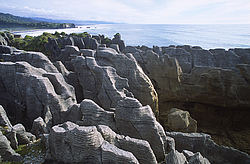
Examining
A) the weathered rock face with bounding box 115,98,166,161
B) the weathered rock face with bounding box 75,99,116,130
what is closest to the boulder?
the weathered rock face with bounding box 115,98,166,161

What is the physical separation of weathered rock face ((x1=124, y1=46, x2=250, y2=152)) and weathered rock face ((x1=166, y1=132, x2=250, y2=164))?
6525 millimetres

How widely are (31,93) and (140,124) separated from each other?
6318mm

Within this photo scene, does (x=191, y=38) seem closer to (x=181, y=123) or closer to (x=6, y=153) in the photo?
(x=181, y=123)

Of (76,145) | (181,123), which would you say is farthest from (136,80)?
(76,145)

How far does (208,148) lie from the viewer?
8.56 m

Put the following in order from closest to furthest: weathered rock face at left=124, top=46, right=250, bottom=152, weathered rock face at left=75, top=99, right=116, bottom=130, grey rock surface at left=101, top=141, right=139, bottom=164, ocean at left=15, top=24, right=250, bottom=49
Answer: grey rock surface at left=101, top=141, right=139, bottom=164, weathered rock face at left=75, top=99, right=116, bottom=130, weathered rock face at left=124, top=46, right=250, bottom=152, ocean at left=15, top=24, right=250, bottom=49

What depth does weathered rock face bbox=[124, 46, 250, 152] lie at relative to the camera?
16.1 m

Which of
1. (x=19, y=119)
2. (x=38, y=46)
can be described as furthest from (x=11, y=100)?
(x=38, y=46)

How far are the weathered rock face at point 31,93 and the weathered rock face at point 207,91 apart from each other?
8926mm

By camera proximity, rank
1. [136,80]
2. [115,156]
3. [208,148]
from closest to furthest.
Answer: [115,156], [208,148], [136,80]

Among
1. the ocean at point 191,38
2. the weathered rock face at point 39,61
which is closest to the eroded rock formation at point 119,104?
the weathered rock face at point 39,61

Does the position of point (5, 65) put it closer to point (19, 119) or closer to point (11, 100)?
point (11, 100)

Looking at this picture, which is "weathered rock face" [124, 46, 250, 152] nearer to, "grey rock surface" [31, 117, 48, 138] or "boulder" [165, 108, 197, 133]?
"boulder" [165, 108, 197, 133]

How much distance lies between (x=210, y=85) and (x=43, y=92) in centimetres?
1431
